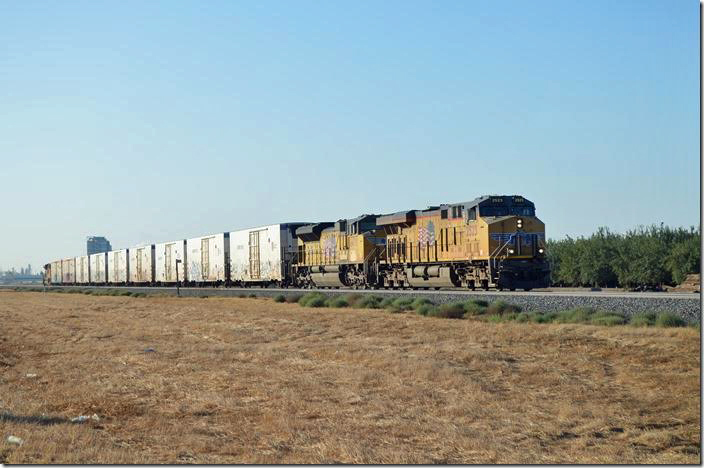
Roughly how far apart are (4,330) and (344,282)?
789 inches

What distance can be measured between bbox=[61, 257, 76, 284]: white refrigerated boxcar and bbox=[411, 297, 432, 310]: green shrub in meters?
73.7

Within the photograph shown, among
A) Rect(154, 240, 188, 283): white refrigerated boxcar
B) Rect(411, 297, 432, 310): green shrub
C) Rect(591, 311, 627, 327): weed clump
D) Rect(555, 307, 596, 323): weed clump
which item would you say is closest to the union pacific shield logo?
Rect(411, 297, 432, 310): green shrub

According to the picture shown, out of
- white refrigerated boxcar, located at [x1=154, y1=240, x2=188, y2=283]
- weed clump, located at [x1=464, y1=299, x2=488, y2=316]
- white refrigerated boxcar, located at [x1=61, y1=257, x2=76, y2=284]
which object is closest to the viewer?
weed clump, located at [x1=464, y1=299, x2=488, y2=316]

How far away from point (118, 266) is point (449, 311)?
59217 millimetres

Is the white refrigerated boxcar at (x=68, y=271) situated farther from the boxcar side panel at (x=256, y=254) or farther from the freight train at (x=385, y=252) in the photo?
the boxcar side panel at (x=256, y=254)

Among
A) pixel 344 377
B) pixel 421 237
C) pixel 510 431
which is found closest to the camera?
pixel 510 431

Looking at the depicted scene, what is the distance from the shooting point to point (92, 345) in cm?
1905

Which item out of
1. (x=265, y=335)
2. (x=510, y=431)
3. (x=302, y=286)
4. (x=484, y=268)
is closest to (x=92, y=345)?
(x=265, y=335)

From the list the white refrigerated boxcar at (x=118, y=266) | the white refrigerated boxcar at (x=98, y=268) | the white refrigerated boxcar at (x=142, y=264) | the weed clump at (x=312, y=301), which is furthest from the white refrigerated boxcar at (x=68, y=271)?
the weed clump at (x=312, y=301)

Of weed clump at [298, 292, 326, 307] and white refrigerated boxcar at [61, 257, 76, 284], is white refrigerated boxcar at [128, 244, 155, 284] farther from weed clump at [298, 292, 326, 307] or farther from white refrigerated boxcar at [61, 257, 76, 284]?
weed clump at [298, 292, 326, 307]

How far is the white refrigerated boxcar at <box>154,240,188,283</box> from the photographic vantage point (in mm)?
62703

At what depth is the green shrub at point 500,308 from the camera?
21016mm

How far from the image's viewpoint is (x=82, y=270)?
291 feet

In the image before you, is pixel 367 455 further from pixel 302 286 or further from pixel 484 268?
pixel 302 286
